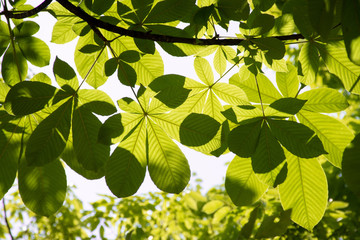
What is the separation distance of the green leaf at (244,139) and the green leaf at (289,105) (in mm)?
112

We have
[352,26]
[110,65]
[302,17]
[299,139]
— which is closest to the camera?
[352,26]

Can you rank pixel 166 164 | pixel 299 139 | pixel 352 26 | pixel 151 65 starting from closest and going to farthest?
pixel 352 26
pixel 299 139
pixel 166 164
pixel 151 65

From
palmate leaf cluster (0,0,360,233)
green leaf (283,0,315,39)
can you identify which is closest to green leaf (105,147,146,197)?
palmate leaf cluster (0,0,360,233)

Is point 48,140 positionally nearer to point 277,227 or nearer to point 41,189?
point 41,189

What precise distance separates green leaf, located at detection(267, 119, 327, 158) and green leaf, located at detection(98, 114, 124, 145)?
1.99ft

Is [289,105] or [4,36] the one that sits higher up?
[4,36]

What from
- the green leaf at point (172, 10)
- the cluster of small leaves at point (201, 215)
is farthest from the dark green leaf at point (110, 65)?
the cluster of small leaves at point (201, 215)

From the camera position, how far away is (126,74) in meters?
1.40

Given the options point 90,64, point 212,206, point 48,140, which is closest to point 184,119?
point 48,140

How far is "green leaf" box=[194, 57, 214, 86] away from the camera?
1.48 metres

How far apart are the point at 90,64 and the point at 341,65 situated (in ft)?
3.82

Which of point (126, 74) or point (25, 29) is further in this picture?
point (25, 29)

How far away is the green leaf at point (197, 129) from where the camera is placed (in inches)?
48.6

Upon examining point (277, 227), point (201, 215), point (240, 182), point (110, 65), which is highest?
point (110, 65)
